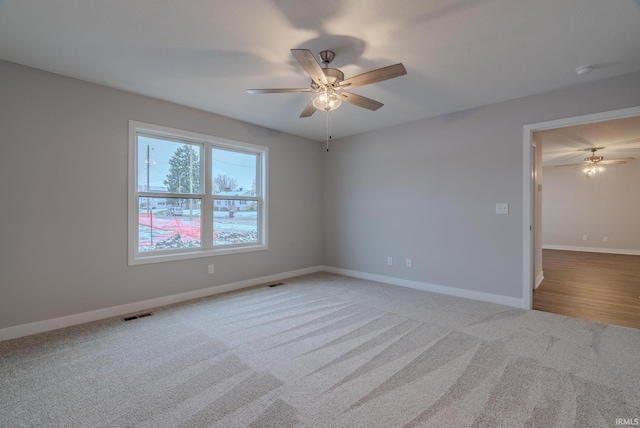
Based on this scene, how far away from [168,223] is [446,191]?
3.86m

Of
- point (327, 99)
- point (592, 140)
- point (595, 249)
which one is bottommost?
point (595, 249)

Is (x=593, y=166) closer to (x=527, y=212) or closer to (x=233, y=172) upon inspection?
(x=527, y=212)

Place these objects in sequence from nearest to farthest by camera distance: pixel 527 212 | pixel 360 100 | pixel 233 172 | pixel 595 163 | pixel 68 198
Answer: pixel 360 100 < pixel 68 198 < pixel 527 212 < pixel 233 172 < pixel 595 163

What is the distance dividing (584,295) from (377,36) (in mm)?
4448

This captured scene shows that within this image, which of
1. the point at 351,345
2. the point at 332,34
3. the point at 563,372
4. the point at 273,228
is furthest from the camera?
the point at 273,228

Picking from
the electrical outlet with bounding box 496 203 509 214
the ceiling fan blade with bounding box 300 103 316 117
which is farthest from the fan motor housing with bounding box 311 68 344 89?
the electrical outlet with bounding box 496 203 509 214

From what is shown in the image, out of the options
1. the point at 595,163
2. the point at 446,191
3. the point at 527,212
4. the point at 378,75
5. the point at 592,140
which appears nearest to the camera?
the point at 378,75

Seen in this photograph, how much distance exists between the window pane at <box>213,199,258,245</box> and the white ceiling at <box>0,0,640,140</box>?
1660mm

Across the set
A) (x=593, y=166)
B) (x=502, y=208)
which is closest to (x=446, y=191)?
(x=502, y=208)

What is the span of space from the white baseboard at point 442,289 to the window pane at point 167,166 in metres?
3.00

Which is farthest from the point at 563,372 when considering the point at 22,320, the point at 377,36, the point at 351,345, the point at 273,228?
the point at 22,320

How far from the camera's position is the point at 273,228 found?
492 centimetres

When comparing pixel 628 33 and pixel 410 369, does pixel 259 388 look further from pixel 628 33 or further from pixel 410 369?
pixel 628 33

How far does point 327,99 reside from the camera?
2516mm
